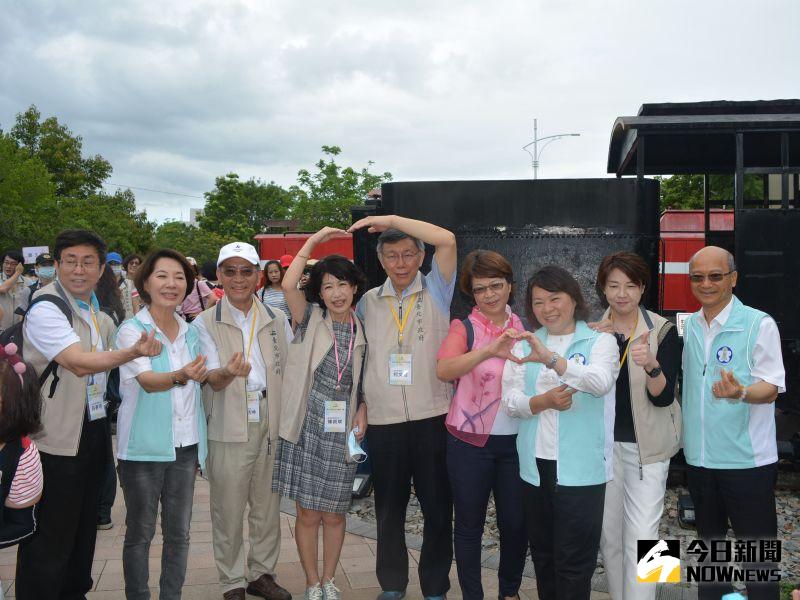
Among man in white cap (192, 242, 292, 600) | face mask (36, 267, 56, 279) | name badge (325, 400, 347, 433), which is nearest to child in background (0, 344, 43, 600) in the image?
man in white cap (192, 242, 292, 600)

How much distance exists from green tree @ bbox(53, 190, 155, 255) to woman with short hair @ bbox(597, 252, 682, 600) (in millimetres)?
24410

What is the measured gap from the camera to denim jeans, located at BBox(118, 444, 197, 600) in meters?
3.30

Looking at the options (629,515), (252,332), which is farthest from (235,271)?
(629,515)

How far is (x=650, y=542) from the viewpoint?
3182 mm

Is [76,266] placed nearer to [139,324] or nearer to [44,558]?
[139,324]

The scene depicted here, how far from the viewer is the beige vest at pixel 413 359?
11.8 ft

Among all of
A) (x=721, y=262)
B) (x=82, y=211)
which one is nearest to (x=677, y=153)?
(x=721, y=262)

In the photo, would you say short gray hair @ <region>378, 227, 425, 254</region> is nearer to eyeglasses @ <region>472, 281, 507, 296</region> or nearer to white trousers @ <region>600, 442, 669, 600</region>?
eyeglasses @ <region>472, 281, 507, 296</region>

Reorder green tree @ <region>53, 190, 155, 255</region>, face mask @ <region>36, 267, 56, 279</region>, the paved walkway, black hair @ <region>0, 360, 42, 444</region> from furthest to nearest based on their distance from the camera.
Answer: green tree @ <region>53, 190, 155, 255</region> < face mask @ <region>36, 267, 56, 279</region> < the paved walkway < black hair @ <region>0, 360, 42, 444</region>

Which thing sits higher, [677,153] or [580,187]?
[677,153]

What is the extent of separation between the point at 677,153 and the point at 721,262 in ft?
14.8

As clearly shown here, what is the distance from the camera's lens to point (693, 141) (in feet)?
23.0

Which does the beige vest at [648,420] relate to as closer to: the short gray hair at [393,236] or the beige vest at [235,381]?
the short gray hair at [393,236]

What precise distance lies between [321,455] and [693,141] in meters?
5.32
